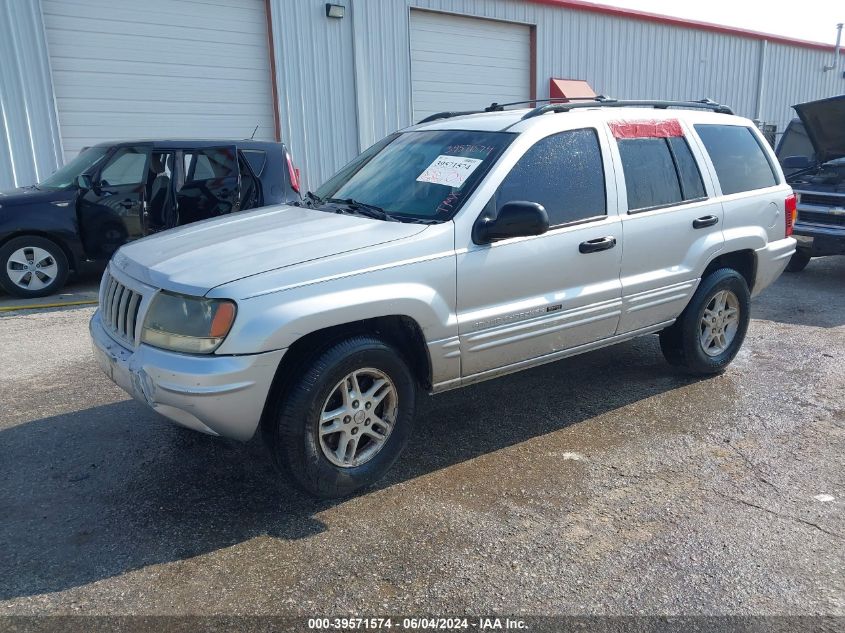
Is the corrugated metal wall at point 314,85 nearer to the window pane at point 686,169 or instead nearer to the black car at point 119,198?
the black car at point 119,198

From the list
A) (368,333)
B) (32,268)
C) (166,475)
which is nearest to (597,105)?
(368,333)

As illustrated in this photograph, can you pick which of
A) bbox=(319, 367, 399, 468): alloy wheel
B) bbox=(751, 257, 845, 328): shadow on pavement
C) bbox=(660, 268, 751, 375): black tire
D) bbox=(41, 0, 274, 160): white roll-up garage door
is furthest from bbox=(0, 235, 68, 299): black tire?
A: bbox=(751, 257, 845, 328): shadow on pavement

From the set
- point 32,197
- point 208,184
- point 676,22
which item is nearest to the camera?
point 32,197

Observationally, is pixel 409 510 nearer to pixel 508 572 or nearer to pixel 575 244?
pixel 508 572

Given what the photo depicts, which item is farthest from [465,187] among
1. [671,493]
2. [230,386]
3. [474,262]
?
[671,493]

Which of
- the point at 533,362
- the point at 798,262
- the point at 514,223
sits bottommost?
the point at 798,262

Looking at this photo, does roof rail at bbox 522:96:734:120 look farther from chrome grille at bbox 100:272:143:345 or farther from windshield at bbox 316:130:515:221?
chrome grille at bbox 100:272:143:345

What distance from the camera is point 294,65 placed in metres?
12.2

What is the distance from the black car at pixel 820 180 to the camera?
853 centimetres

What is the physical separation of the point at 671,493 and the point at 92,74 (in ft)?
34.5

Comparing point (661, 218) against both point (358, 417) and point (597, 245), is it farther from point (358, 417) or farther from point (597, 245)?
point (358, 417)

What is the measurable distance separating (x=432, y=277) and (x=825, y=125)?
25.2 feet

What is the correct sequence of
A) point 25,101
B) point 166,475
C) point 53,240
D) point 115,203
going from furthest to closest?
point 25,101
point 115,203
point 53,240
point 166,475

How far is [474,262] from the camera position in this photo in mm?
3625
